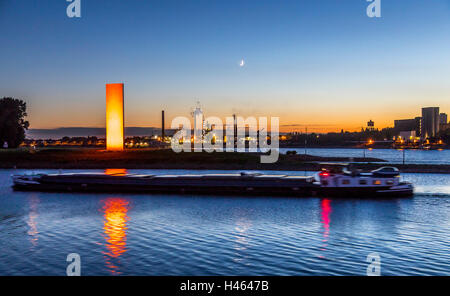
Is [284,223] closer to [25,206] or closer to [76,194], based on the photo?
[25,206]

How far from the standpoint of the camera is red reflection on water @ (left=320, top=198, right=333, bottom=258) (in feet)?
59.0

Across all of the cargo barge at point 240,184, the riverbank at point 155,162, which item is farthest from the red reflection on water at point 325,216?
the riverbank at point 155,162

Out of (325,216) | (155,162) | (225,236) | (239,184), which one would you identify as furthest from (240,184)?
(155,162)

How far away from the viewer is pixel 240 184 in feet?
118

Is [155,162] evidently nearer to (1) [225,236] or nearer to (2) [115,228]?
(2) [115,228]

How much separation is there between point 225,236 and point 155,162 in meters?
51.4

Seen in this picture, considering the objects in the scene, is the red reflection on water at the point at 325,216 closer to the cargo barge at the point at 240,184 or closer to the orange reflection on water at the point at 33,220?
the cargo barge at the point at 240,184

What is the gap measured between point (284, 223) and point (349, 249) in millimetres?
5873

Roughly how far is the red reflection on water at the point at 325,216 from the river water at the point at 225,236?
0.15 ft

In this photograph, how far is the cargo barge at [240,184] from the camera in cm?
3375

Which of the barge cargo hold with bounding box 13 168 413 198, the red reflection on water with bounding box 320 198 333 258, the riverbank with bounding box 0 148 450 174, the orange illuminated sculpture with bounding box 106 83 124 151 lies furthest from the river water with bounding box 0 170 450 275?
the orange illuminated sculpture with bounding box 106 83 124 151

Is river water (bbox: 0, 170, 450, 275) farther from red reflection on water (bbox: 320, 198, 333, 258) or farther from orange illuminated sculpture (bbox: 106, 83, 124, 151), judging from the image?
orange illuminated sculpture (bbox: 106, 83, 124, 151)

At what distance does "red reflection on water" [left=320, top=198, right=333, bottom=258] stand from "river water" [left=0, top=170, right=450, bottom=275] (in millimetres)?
46

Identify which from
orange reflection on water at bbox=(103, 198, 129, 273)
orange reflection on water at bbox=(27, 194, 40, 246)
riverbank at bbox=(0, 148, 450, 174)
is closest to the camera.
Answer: orange reflection on water at bbox=(103, 198, 129, 273)
